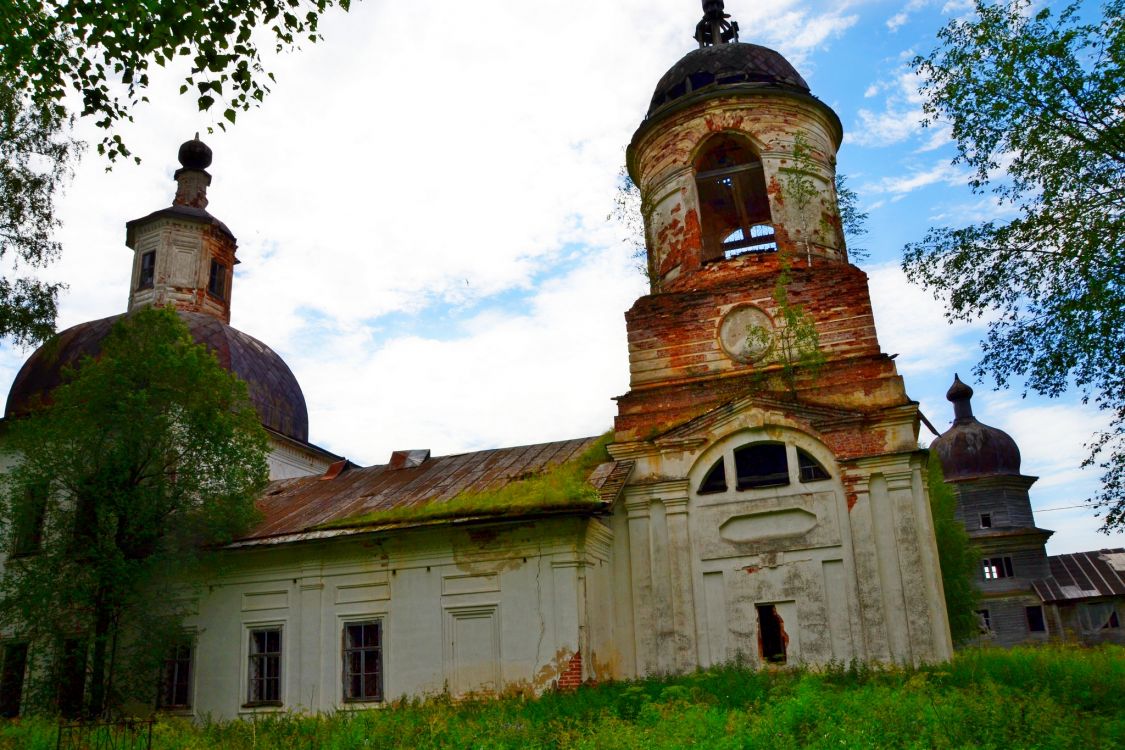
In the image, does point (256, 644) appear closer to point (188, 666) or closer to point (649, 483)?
point (188, 666)

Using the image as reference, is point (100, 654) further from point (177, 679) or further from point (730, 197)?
point (730, 197)

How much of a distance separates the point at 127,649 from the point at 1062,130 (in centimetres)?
1404

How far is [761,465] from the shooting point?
41.5 feet

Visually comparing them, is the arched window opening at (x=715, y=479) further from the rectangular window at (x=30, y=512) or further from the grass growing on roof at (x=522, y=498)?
the rectangular window at (x=30, y=512)

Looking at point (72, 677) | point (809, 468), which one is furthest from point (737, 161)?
point (72, 677)

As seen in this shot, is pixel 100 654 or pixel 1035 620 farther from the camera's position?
pixel 1035 620

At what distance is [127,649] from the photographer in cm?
1300

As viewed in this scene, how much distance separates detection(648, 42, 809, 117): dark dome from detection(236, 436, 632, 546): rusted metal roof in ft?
20.8

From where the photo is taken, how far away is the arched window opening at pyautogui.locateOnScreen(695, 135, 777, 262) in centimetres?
1453

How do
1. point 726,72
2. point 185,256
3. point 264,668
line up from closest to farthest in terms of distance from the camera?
point 264,668
point 726,72
point 185,256

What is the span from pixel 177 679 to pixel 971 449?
31555mm

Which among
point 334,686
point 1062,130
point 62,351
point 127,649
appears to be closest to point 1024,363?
point 1062,130

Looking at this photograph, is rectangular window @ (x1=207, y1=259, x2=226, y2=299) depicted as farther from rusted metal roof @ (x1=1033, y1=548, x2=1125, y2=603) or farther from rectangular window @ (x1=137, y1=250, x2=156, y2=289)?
rusted metal roof @ (x1=1033, y1=548, x2=1125, y2=603)

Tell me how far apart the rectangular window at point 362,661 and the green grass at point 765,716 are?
26.6 inches
